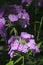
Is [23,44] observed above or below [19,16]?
below

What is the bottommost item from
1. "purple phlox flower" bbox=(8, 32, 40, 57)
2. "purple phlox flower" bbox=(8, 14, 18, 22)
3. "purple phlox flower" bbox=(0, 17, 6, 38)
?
"purple phlox flower" bbox=(8, 32, 40, 57)

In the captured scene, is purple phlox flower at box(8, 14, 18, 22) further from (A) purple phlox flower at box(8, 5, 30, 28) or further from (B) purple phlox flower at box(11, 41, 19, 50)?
(B) purple phlox flower at box(11, 41, 19, 50)

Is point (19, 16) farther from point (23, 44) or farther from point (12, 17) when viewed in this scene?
point (23, 44)

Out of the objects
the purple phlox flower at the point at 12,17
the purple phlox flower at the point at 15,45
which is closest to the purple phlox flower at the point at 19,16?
the purple phlox flower at the point at 12,17

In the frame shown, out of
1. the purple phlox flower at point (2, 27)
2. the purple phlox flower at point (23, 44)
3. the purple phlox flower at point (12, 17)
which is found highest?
the purple phlox flower at point (12, 17)

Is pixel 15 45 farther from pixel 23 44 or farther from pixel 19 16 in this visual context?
pixel 19 16

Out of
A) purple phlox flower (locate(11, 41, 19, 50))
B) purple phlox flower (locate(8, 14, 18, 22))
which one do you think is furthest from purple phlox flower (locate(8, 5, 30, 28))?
purple phlox flower (locate(11, 41, 19, 50))

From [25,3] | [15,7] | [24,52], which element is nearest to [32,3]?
[25,3]

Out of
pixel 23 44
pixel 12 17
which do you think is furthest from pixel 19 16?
pixel 23 44

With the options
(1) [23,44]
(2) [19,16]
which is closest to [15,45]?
(1) [23,44]

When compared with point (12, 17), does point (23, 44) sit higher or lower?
lower

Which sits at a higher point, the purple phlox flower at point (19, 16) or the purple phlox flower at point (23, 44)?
the purple phlox flower at point (19, 16)

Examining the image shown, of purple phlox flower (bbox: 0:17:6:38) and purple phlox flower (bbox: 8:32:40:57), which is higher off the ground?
purple phlox flower (bbox: 0:17:6:38)

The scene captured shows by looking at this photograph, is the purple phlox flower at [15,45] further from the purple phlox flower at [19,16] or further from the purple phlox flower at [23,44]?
the purple phlox flower at [19,16]
